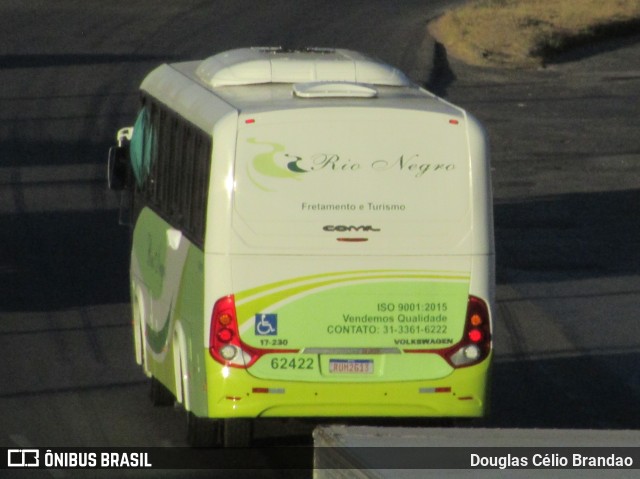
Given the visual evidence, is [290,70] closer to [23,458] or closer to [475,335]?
[475,335]

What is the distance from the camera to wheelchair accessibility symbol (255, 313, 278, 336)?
11867 millimetres

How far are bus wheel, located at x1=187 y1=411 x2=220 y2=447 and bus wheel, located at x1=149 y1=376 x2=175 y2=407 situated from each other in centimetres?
134

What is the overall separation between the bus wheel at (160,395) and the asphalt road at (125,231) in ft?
0.62

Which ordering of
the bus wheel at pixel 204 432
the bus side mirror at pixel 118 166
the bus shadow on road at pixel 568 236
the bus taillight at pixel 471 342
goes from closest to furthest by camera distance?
the bus taillight at pixel 471 342 < the bus wheel at pixel 204 432 < the bus side mirror at pixel 118 166 < the bus shadow on road at pixel 568 236

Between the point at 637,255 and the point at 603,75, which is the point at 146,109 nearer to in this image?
the point at 637,255

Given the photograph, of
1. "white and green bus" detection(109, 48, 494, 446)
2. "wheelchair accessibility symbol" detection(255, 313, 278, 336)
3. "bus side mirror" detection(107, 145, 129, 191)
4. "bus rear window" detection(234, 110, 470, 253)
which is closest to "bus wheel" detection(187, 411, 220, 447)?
"white and green bus" detection(109, 48, 494, 446)

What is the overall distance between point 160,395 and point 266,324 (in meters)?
2.70

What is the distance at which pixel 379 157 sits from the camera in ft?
39.0

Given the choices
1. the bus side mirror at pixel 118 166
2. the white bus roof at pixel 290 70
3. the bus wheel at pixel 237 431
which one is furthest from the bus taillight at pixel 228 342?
the bus side mirror at pixel 118 166

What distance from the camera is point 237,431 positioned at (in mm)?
12508

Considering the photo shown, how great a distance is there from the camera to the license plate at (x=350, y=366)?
39.2 feet

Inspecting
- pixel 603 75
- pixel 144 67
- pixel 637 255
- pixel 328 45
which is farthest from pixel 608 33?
pixel 637 255

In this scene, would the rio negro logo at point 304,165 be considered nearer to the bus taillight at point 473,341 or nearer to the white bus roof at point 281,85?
the white bus roof at point 281,85

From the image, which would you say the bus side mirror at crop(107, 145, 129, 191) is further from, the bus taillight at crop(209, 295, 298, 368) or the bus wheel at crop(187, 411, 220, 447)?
the bus taillight at crop(209, 295, 298, 368)
